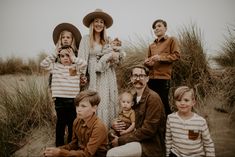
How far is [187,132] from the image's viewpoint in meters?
3.42

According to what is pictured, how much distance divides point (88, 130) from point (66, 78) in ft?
3.66

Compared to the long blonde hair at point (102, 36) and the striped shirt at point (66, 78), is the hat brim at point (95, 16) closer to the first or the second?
the long blonde hair at point (102, 36)

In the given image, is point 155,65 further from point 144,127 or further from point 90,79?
point 144,127

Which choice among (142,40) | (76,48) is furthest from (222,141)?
(142,40)

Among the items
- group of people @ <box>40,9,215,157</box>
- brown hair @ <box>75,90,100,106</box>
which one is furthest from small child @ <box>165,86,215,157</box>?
brown hair @ <box>75,90,100,106</box>

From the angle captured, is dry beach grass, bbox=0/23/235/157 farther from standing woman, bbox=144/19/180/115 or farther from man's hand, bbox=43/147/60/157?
man's hand, bbox=43/147/60/157

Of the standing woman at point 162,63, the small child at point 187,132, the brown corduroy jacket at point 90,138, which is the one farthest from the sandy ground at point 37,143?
the small child at point 187,132

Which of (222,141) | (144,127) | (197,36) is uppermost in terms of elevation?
(197,36)

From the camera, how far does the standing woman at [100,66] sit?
14.8 feet

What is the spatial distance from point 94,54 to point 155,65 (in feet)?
3.18

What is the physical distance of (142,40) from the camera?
700 centimetres

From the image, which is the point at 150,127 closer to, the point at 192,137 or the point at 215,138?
the point at 192,137

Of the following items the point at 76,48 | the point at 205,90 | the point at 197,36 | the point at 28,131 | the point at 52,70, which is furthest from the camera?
the point at 197,36

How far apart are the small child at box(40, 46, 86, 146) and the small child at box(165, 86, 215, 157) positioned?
1.46 meters
